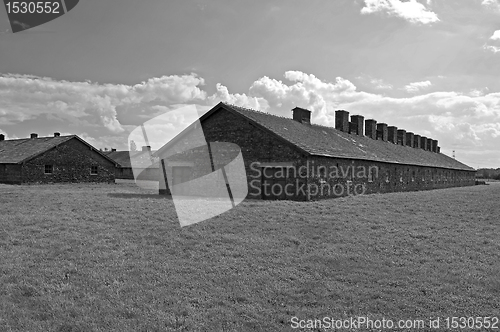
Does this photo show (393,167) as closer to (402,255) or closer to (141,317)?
(402,255)

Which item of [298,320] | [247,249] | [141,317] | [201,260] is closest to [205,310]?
[141,317]

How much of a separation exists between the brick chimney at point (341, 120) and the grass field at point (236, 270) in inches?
923

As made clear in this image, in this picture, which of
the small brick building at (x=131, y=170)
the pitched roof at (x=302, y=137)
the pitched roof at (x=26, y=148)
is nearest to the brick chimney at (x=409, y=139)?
the pitched roof at (x=302, y=137)

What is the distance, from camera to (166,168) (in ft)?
88.1

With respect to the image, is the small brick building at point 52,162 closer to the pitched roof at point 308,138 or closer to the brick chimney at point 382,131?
the pitched roof at point 308,138

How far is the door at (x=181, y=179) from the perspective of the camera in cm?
2583

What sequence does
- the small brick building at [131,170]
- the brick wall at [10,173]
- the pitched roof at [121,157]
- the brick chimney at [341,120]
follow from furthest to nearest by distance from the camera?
the pitched roof at [121,157] < the small brick building at [131,170] < the brick chimney at [341,120] < the brick wall at [10,173]

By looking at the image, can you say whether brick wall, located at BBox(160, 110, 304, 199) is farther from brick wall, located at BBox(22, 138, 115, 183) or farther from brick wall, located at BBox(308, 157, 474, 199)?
brick wall, located at BBox(22, 138, 115, 183)

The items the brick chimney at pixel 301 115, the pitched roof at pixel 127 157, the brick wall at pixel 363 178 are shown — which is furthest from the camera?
the pitched roof at pixel 127 157

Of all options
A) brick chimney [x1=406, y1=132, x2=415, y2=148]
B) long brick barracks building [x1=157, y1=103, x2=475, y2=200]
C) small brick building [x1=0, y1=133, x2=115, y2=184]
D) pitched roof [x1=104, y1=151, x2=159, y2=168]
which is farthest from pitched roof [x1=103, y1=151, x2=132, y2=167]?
brick chimney [x1=406, y1=132, x2=415, y2=148]

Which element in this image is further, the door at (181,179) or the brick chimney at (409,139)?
the brick chimney at (409,139)

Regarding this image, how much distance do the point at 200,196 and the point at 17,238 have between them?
1359cm

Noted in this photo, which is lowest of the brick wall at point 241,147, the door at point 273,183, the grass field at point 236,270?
the grass field at point 236,270

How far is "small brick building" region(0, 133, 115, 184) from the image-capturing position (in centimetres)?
3569
